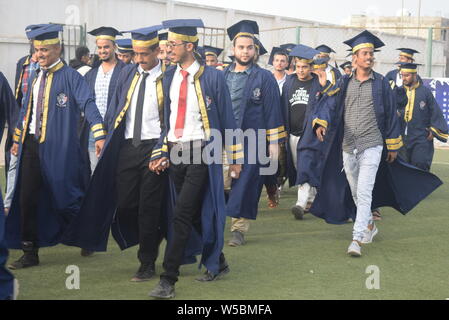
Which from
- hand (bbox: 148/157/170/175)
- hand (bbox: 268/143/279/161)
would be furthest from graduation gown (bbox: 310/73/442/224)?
hand (bbox: 148/157/170/175)

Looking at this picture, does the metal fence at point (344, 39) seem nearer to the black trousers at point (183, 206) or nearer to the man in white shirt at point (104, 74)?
the man in white shirt at point (104, 74)

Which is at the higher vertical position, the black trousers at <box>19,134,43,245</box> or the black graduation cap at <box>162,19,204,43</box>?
the black graduation cap at <box>162,19,204,43</box>

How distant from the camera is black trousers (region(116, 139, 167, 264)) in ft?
22.3

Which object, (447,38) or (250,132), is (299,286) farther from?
(447,38)

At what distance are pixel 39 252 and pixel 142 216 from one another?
5.58 ft

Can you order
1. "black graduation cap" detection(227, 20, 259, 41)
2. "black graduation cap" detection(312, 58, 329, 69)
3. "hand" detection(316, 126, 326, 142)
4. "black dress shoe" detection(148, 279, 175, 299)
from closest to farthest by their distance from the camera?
"black dress shoe" detection(148, 279, 175, 299), "black graduation cap" detection(227, 20, 259, 41), "hand" detection(316, 126, 326, 142), "black graduation cap" detection(312, 58, 329, 69)

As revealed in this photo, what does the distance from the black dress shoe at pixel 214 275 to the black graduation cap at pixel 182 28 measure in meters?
1.89

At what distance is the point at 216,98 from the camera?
6.70 metres

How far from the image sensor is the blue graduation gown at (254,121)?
331 inches

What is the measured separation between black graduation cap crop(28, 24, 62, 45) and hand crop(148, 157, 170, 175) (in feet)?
5.39

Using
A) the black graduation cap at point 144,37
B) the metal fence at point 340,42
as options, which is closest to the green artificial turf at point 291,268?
the black graduation cap at point 144,37

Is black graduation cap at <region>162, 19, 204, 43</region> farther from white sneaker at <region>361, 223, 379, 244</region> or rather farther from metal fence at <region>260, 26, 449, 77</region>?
metal fence at <region>260, 26, 449, 77</region>

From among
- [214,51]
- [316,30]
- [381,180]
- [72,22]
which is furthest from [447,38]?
[381,180]

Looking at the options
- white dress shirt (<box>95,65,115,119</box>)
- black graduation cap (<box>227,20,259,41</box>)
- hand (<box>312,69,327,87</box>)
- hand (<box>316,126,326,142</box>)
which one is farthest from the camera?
hand (<box>312,69,327,87</box>)
